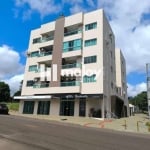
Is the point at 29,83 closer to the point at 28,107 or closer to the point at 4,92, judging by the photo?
the point at 28,107

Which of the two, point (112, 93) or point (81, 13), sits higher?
point (81, 13)

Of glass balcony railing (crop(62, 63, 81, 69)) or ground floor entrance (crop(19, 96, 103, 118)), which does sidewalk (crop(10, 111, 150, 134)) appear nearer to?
ground floor entrance (crop(19, 96, 103, 118))

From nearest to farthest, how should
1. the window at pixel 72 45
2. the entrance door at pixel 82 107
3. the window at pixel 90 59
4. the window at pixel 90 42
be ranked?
the entrance door at pixel 82 107 < the window at pixel 90 59 < the window at pixel 90 42 < the window at pixel 72 45

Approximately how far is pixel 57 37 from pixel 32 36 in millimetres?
8772

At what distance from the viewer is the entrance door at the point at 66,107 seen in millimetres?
35438

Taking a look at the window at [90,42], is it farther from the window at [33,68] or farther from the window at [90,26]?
the window at [33,68]

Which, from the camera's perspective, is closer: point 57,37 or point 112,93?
point 112,93

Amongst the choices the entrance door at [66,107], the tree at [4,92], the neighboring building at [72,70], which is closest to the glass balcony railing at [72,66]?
the neighboring building at [72,70]

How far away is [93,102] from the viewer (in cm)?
3406

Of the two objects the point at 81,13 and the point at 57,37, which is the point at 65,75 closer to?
the point at 57,37

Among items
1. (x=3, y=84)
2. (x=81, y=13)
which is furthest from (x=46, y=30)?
(x=3, y=84)

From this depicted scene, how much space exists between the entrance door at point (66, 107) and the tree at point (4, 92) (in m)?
60.9

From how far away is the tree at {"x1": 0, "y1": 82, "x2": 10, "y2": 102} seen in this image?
90.5 meters

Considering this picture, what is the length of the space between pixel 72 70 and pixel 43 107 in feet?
30.6
